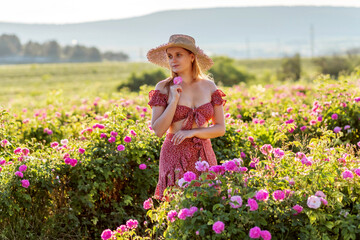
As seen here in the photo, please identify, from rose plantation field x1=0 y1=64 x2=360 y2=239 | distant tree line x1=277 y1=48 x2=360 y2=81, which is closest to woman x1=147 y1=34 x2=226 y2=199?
rose plantation field x1=0 y1=64 x2=360 y2=239

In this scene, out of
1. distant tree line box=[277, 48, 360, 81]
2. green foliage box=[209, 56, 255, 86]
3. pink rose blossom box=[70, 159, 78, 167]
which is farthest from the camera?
distant tree line box=[277, 48, 360, 81]

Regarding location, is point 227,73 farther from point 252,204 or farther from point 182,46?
point 252,204

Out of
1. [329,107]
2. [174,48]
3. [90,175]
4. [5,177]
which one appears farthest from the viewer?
[329,107]

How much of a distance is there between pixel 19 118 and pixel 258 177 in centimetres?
592

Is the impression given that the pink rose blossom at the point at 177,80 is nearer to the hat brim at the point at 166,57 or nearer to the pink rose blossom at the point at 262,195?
the hat brim at the point at 166,57

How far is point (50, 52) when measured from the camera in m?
132

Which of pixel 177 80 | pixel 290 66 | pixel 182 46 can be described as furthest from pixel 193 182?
pixel 290 66

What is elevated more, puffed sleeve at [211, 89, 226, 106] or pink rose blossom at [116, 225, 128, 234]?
puffed sleeve at [211, 89, 226, 106]

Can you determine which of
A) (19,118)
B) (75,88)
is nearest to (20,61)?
(75,88)

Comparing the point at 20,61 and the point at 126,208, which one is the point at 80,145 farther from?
the point at 20,61

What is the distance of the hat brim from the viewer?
3599mm

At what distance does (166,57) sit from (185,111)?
628 mm

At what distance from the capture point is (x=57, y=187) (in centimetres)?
455

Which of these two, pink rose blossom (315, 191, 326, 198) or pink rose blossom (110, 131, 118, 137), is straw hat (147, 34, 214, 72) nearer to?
pink rose blossom (110, 131, 118, 137)
